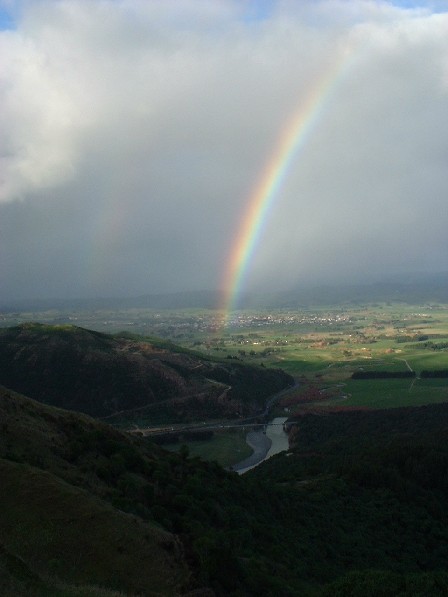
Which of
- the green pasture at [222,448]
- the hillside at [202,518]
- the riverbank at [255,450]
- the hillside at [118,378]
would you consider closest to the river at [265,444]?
the riverbank at [255,450]

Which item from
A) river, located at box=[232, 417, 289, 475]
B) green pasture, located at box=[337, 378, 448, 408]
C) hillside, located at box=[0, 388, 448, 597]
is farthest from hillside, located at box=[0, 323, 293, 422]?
hillside, located at box=[0, 388, 448, 597]

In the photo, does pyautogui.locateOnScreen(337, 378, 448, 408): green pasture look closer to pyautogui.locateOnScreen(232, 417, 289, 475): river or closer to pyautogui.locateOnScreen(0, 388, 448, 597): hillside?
pyautogui.locateOnScreen(232, 417, 289, 475): river

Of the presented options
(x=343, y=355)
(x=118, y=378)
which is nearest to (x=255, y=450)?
(x=118, y=378)

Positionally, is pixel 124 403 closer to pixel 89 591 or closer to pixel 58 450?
pixel 58 450

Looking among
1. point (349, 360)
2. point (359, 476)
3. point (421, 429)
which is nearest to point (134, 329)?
point (349, 360)

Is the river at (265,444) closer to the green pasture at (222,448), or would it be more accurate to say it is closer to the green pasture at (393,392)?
the green pasture at (222,448)
